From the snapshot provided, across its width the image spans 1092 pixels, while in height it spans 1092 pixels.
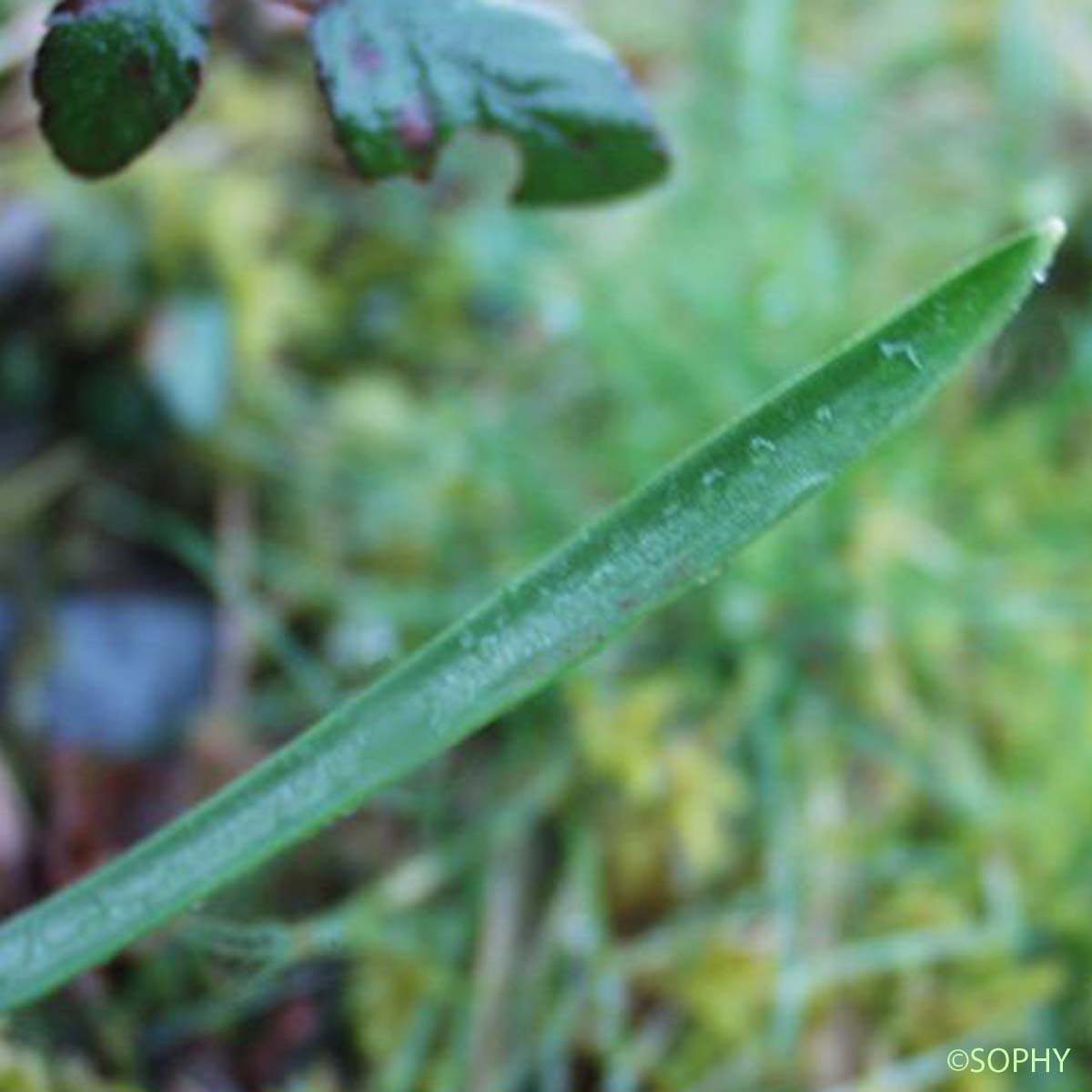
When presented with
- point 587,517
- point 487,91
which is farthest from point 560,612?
point 587,517

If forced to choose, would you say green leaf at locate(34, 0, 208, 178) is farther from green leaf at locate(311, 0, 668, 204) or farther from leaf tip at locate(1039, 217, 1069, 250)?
leaf tip at locate(1039, 217, 1069, 250)

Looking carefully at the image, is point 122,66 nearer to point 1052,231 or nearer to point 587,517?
point 1052,231

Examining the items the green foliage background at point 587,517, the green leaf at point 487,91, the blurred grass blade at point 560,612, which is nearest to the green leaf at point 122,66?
the green leaf at point 487,91

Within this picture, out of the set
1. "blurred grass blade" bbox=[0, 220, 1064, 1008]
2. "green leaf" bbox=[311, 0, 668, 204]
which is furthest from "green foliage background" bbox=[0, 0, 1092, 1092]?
"green leaf" bbox=[311, 0, 668, 204]

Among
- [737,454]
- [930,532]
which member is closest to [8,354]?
[930,532]

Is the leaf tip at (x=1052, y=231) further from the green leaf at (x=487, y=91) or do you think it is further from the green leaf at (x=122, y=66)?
the green leaf at (x=122, y=66)
